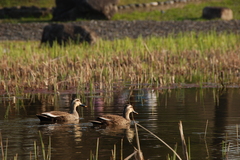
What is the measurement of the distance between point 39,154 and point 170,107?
4538 mm

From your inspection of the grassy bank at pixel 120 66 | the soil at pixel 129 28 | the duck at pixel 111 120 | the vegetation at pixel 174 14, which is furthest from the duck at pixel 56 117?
the vegetation at pixel 174 14

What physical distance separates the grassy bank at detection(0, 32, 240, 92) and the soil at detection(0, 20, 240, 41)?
312 inches

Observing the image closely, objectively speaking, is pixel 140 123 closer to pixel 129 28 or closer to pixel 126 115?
pixel 126 115

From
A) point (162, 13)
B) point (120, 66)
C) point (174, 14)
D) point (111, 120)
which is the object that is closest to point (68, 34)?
point (120, 66)

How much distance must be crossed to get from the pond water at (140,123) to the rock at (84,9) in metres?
21.8

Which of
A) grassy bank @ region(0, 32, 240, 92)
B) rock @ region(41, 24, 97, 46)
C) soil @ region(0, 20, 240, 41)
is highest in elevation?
soil @ region(0, 20, 240, 41)

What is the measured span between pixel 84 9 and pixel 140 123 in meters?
26.1

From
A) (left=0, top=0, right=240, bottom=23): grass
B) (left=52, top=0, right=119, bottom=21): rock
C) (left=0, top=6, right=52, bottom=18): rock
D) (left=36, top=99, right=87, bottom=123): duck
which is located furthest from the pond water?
(left=0, top=6, right=52, bottom=18): rock

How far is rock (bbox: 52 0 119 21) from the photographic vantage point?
35.0m

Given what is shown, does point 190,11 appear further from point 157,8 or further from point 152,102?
point 152,102

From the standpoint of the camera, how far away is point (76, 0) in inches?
1407

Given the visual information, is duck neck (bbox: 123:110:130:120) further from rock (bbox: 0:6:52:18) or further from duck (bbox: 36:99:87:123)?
rock (bbox: 0:6:52:18)

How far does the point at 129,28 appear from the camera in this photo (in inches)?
1184

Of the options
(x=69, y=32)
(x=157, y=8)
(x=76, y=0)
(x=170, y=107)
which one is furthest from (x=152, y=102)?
(x=157, y=8)
